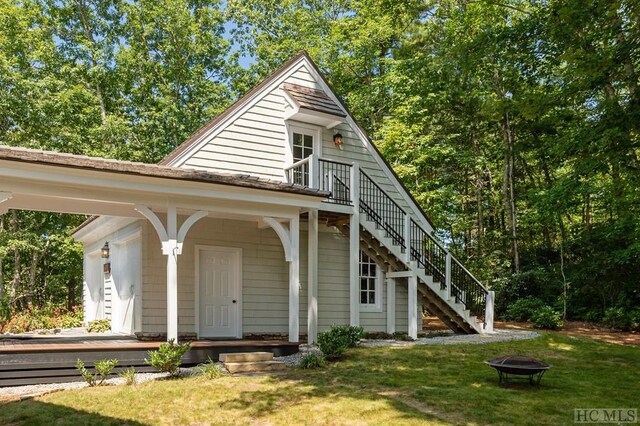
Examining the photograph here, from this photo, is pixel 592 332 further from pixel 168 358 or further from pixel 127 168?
pixel 127 168

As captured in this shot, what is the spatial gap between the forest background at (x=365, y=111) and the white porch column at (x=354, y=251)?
225 inches

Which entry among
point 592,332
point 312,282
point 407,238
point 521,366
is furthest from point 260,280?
point 592,332

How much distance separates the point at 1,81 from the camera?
19.5 metres

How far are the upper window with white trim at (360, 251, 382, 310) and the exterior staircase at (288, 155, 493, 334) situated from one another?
0.50 m

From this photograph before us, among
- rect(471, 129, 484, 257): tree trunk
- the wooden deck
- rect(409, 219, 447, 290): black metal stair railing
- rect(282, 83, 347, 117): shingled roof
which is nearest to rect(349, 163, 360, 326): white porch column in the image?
rect(409, 219, 447, 290): black metal stair railing

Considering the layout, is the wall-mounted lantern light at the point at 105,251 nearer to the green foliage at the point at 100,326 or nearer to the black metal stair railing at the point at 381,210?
the green foliage at the point at 100,326

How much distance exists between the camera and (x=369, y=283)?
13.6 meters

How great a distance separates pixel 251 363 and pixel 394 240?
5570mm

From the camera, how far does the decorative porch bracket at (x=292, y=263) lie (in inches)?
405

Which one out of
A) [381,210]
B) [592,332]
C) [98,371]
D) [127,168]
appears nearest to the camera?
[98,371]

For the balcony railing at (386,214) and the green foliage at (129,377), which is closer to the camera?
the green foliage at (129,377)

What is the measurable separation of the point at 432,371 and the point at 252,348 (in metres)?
3.27

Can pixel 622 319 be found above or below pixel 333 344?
below

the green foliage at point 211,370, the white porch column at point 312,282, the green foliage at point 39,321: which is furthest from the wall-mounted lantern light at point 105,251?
the green foliage at point 211,370
